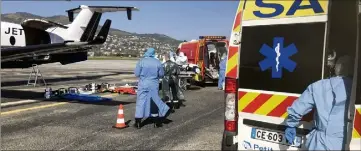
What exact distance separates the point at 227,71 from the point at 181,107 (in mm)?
6711

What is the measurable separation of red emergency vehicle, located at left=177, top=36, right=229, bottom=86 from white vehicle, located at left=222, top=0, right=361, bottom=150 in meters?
13.0

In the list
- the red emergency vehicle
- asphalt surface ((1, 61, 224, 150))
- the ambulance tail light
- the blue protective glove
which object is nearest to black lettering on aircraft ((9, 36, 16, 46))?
asphalt surface ((1, 61, 224, 150))

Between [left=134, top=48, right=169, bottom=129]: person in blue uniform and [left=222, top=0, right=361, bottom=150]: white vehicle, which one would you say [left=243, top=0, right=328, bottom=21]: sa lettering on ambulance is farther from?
[left=134, top=48, right=169, bottom=129]: person in blue uniform

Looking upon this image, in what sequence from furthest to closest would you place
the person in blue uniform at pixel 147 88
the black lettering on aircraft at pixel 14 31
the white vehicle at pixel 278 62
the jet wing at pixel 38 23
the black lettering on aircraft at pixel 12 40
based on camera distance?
the jet wing at pixel 38 23
the black lettering on aircraft at pixel 12 40
the black lettering on aircraft at pixel 14 31
the person in blue uniform at pixel 147 88
the white vehicle at pixel 278 62

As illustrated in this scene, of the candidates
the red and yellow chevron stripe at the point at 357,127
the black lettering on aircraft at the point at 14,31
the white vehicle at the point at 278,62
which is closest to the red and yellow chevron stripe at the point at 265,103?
the white vehicle at the point at 278,62

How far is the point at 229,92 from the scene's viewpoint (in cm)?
403

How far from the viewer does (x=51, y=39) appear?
18.7m

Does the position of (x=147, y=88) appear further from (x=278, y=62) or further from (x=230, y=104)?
(x=278, y=62)

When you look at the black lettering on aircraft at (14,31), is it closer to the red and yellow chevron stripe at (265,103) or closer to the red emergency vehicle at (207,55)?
the red emergency vehicle at (207,55)

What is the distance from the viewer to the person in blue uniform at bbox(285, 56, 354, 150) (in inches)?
133

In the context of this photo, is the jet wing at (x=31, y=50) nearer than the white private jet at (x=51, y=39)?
Yes

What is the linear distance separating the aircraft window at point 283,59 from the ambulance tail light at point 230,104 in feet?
0.31

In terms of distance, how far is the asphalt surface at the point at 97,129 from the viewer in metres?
6.26

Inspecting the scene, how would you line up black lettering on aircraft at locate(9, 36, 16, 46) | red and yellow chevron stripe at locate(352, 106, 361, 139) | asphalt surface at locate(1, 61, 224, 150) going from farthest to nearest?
black lettering on aircraft at locate(9, 36, 16, 46), asphalt surface at locate(1, 61, 224, 150), red and yellow chevron stripe at locate(352, 106, 361, 139)
